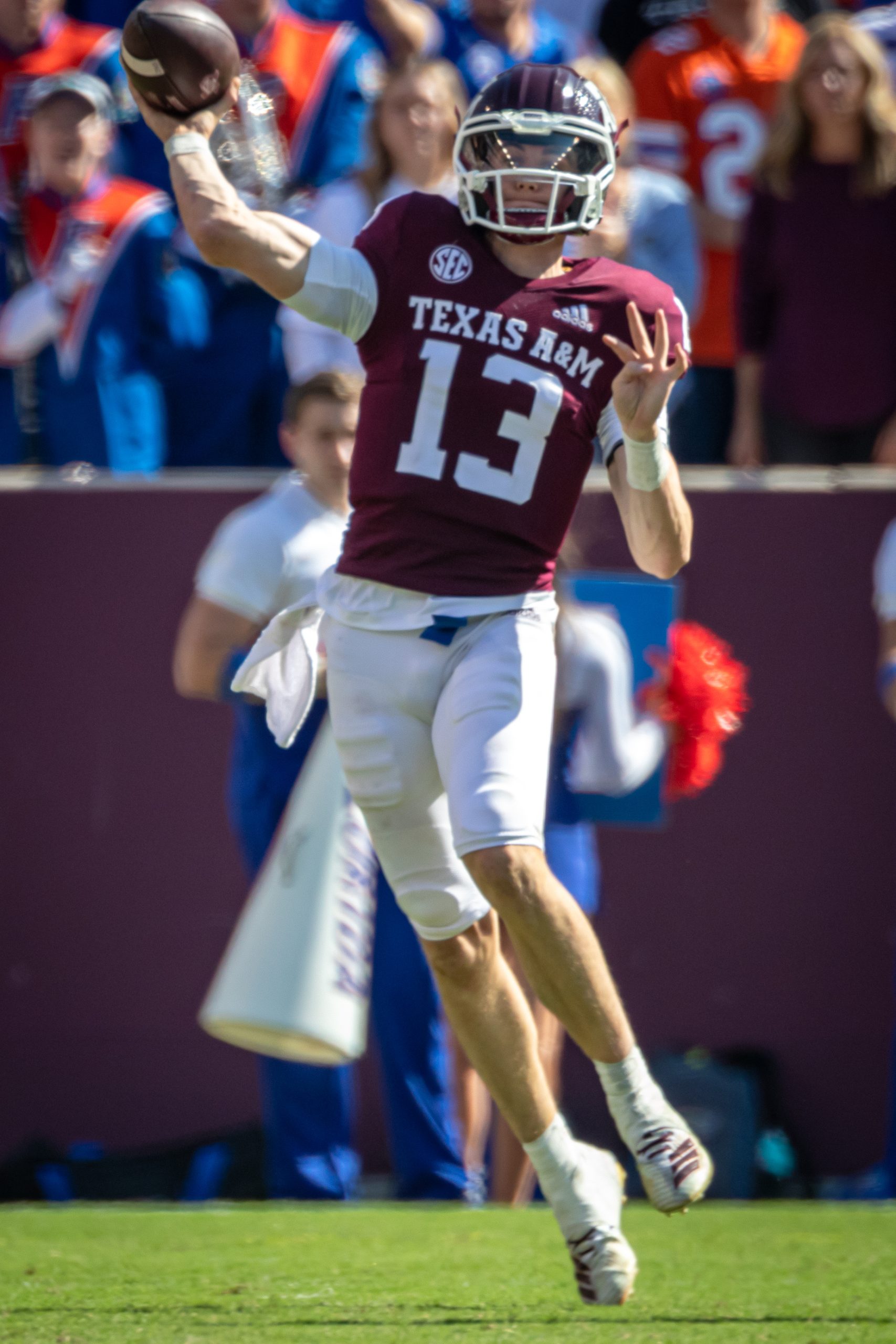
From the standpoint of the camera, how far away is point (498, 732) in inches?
136

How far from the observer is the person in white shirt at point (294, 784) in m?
5.13

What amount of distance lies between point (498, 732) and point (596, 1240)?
0.96 meters

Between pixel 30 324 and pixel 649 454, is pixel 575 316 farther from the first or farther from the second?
pixel 30 324

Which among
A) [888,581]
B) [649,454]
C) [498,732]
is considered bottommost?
[498,732]

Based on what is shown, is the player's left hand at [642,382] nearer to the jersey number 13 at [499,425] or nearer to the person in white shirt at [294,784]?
the jersey number 13 at [499,425]

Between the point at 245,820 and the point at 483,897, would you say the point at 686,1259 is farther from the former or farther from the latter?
the point at 245,820

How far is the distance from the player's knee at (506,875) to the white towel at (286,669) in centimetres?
61

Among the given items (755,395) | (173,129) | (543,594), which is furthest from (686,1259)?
(755,395)

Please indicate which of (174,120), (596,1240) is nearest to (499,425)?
(174,120)

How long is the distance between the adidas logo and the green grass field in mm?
1870

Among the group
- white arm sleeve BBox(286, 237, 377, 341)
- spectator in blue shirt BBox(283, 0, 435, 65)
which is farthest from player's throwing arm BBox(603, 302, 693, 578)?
spectator in blue shirt BBox(283, 0, 435, 65)

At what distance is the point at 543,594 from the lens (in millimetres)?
3713

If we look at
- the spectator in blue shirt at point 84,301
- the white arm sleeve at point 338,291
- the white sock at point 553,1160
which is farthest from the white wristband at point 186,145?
the spectator in blue shirt at point 84,301

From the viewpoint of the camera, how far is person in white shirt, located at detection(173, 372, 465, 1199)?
5.13 meters
